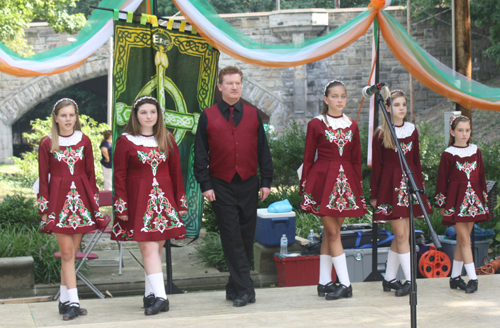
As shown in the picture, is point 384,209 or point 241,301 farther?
point 384,209

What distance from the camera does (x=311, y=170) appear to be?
4.79m

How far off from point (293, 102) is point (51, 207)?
65.1 feet

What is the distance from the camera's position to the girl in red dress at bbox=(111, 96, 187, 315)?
430cm

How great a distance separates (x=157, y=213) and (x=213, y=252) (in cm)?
294

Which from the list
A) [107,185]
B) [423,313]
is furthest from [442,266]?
[107,185]

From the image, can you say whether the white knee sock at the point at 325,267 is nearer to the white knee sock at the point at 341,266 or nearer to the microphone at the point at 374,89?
the white knee sock at the point at 341,266

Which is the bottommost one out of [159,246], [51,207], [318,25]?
[159,246]

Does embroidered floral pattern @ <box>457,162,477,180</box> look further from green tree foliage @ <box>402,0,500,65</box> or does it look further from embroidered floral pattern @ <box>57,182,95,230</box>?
green tree foliage @ <box>402,0,500,65</box>

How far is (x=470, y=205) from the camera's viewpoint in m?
5.07

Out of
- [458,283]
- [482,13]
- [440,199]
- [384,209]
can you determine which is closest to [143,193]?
→ [384,209]

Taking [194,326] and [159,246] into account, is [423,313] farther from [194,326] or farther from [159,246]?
[159,246]

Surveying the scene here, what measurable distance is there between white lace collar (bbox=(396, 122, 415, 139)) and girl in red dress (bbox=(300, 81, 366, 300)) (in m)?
0.43

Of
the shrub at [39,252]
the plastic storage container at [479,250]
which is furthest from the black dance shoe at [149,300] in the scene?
the plastic storage container at [479,250]

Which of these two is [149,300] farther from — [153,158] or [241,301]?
[153,158]
